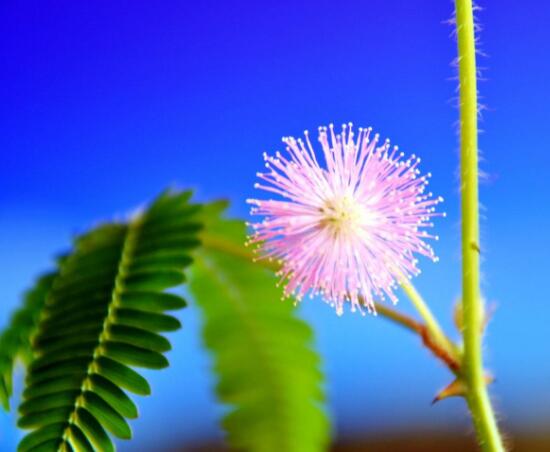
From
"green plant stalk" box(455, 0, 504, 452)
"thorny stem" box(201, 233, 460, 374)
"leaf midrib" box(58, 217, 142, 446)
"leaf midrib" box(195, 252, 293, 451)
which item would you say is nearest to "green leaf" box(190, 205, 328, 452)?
"leaf midrib" box(195, 252, 293, 451)

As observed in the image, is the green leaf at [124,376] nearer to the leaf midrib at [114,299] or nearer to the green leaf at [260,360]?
the leaf midrib at [114,299]

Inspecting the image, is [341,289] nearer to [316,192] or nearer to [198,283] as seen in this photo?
[316,192]

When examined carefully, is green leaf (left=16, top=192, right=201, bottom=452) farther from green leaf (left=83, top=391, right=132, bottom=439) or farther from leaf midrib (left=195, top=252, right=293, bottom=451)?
leaf midrib (left=195, top=252, right=293, bottom=451)

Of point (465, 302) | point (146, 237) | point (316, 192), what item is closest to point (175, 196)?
point (146, 237)

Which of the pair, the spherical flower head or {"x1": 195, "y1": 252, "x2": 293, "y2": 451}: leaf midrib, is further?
{"x1": 195, "y1": 252, "x2": 293, "y2": 451}: leaf midrib

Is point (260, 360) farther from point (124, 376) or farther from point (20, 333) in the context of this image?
point (124, 376)

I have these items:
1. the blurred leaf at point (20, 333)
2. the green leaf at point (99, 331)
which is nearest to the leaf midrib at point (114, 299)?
the green leaf at point (99, 331)

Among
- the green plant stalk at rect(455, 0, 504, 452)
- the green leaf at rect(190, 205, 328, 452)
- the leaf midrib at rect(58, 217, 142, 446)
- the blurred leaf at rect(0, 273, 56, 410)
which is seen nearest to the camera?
the green plant stalk at rect(455, 0, 504, 452)
